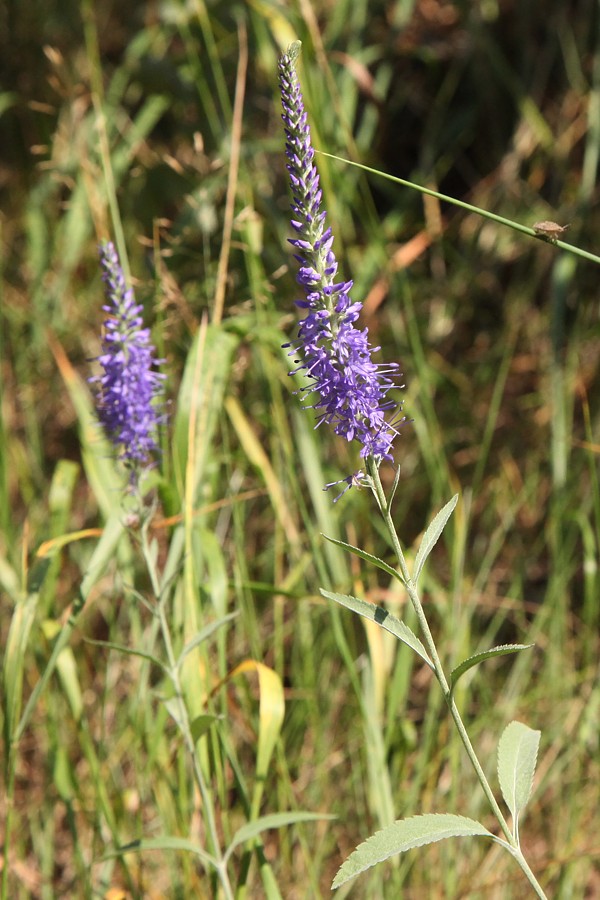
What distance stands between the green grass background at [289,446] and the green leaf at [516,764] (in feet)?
2.12

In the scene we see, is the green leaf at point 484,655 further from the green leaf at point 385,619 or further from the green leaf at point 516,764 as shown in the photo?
the green leaf at point 516,764

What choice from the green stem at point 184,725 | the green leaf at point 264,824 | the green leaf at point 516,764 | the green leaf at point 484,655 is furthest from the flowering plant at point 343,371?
the green stem at point 184,725

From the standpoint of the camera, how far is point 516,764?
1.83 metres

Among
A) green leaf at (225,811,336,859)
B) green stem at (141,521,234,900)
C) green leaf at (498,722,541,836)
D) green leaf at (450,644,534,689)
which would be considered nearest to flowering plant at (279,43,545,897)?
green leaf at (450,644,534,689)

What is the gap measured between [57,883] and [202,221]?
7.59 ft

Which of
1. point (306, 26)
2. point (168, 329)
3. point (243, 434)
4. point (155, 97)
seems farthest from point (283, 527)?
point (155, 97)

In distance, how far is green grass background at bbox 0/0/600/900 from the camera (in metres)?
2.76

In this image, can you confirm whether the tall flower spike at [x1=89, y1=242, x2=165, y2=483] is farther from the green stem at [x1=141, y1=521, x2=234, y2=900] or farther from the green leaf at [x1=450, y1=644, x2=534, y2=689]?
the green leaf at [x1=450, y1=644, x2=534, y2=689]

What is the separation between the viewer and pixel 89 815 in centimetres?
301

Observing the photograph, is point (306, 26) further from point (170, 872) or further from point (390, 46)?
point (170, 872)

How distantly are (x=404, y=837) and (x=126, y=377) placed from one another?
3.69ft

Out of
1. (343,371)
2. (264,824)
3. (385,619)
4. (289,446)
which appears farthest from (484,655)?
(289,446)

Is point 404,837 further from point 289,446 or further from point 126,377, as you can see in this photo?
point 289,446

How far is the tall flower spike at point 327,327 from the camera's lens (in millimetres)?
1484
